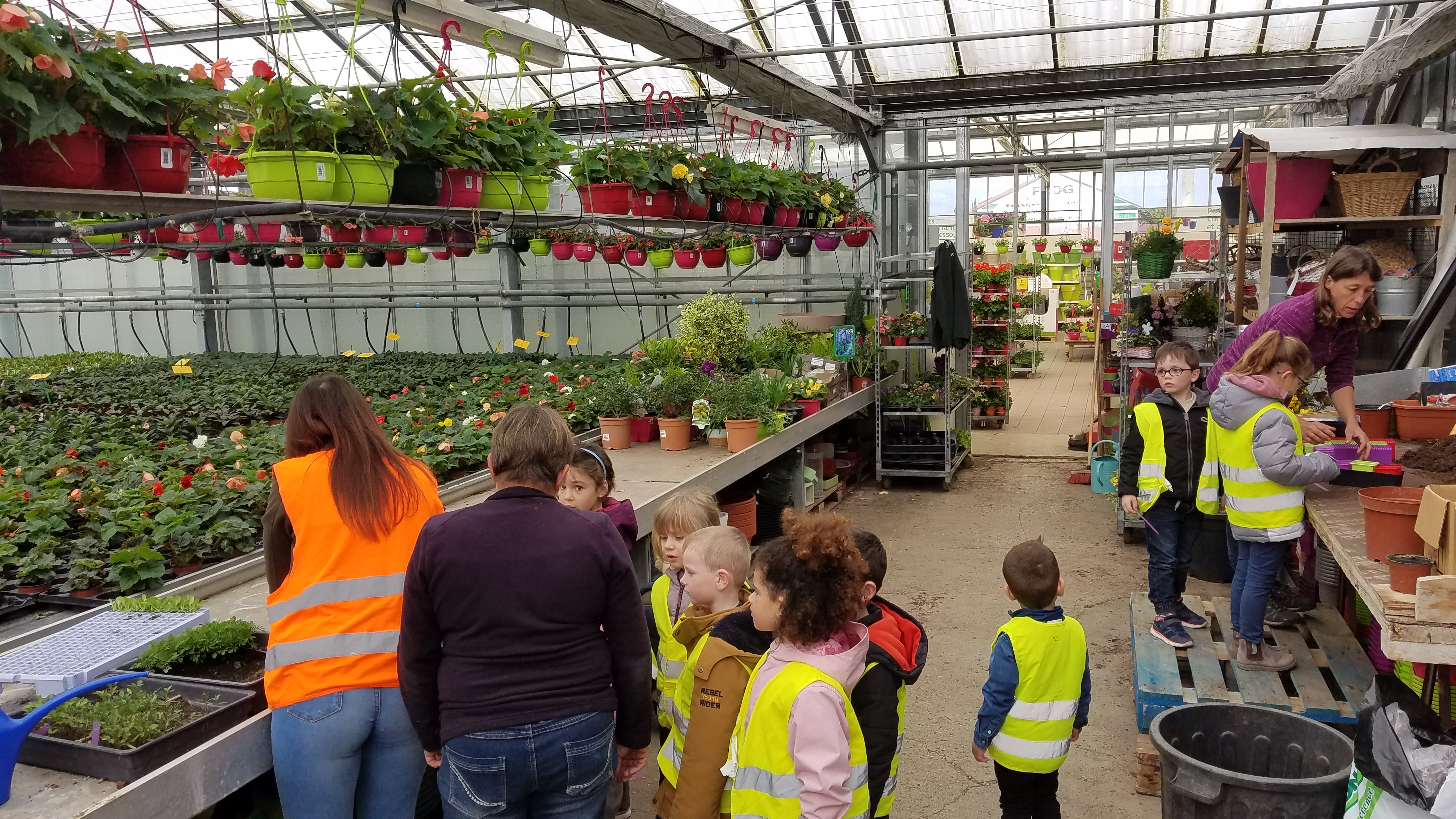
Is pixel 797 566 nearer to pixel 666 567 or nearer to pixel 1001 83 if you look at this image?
pixel 666 567

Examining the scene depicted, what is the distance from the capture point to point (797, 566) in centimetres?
200

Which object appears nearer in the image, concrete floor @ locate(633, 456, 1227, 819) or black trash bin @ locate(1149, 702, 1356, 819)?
black trash bin @ locate(1149, 702, 1356, 819)

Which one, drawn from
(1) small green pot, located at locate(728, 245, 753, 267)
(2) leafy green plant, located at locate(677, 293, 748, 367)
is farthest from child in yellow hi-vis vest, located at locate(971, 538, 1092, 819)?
(1) small green pot, located at locate(728, 245, 753, 267)

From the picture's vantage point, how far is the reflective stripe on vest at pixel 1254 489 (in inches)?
125

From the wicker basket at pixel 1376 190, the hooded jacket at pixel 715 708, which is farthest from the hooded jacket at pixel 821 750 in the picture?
the wicker basket at pixel 1376 190

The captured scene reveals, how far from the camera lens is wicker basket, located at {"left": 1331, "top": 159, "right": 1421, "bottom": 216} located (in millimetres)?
4551

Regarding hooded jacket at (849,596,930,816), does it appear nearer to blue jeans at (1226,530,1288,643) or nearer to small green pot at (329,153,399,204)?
blue jeans at (1226,530,1288,643)

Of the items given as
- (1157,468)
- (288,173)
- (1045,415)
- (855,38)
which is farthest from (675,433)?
(1045,415)

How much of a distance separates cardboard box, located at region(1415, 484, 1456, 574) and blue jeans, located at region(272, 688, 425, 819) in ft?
7.28

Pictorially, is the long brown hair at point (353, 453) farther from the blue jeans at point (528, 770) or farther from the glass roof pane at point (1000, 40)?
the glass roof pane at point (1000, 40)

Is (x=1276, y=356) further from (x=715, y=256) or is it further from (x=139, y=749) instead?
(x=715, y=256)

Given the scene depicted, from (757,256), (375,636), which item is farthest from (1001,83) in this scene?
(375,636)

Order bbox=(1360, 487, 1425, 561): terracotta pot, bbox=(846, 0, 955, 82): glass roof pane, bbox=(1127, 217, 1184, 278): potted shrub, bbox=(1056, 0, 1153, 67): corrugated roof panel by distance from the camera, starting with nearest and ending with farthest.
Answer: bbox=(1360, 487, 1425, 561): terracotta pot → bbox=(1127, 217, 1184, 278): potted shrub → bbox=(1056, 0, 1153, 67): corrugated roof panel → bbox=(846, 0, 955, 82): glass roof pane

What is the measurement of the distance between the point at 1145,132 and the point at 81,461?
1405 centimetres
